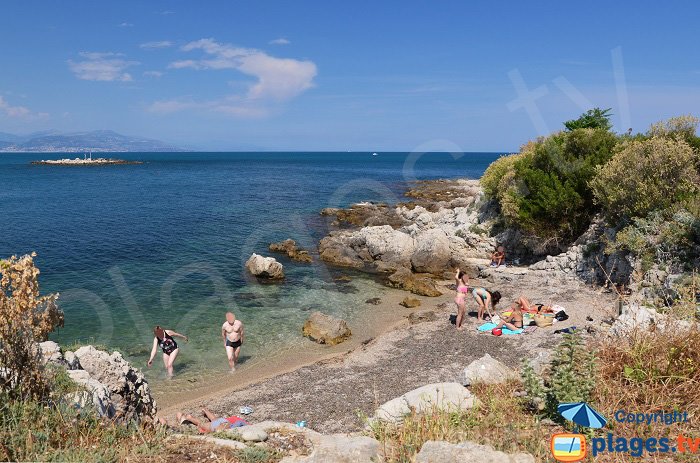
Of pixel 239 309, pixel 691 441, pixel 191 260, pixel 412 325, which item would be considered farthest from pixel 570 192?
pixel 191 260

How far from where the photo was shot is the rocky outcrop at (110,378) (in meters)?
8.20

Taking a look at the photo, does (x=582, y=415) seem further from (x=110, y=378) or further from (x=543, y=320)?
(x=543, y=320)

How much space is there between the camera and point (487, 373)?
8523 millimetres

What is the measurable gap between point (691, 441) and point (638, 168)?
16.2 meters

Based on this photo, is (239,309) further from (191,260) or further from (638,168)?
(638,168)

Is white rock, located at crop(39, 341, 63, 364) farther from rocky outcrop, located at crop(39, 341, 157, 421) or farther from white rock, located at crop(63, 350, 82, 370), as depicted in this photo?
white rock, located at crop(63, 350, 82, 370)

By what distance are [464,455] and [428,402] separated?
2.50 meters

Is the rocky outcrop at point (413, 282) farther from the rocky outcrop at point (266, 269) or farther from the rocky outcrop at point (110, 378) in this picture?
the rocky outcrop at point (110, 378)

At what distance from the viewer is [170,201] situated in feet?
179

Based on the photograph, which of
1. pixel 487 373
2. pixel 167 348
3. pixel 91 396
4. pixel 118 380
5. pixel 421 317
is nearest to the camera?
pixel 91 396

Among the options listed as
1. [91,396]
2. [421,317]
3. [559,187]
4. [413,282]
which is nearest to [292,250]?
[413,282]

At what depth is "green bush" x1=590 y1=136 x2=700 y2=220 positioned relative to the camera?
17234mm

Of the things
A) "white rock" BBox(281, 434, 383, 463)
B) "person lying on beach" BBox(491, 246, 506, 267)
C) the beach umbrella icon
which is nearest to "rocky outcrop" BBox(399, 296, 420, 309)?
"person lying on beach" BBox(491, 246, 506, 267)

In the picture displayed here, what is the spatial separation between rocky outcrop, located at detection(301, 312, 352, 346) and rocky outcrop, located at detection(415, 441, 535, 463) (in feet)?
39.3
